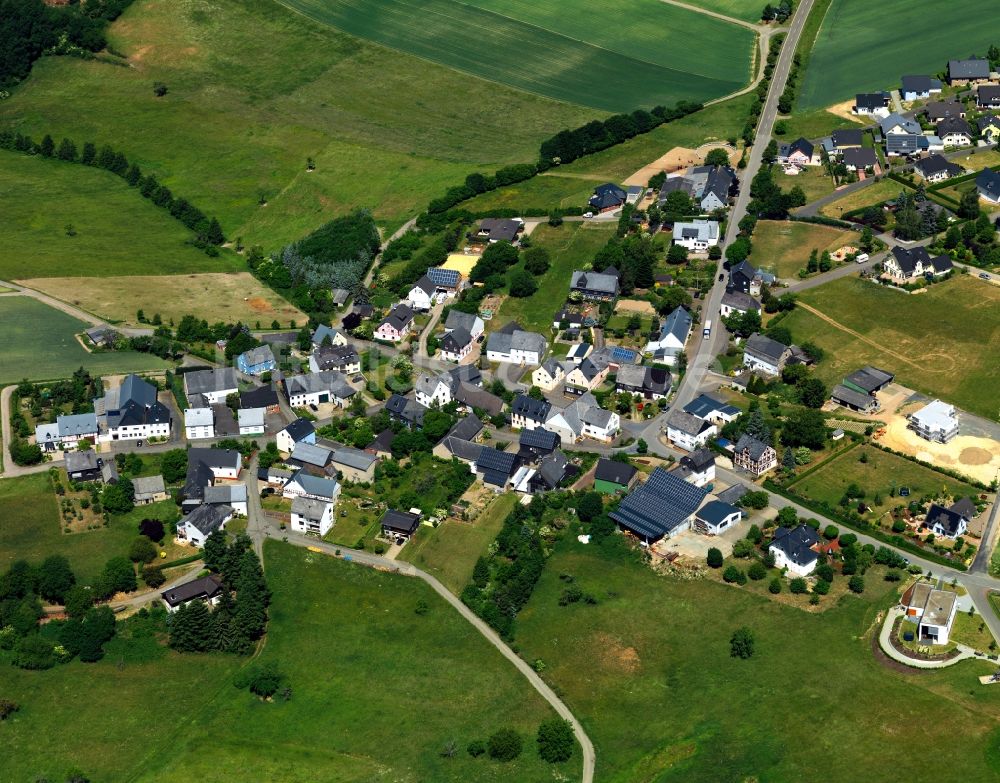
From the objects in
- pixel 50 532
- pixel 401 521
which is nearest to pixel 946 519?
pixel 401 521

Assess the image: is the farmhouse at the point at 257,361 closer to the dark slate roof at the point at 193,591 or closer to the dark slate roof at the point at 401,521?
the dark slate roof at the point at 401,521

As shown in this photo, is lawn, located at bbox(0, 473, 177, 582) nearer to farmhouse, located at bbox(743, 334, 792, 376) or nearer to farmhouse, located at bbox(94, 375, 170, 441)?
farmhouse, located at bbox(94, 375, 170, 441)

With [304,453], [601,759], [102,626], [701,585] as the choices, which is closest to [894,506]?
[701,585]

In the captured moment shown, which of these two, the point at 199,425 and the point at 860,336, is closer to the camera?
the point at 199,425

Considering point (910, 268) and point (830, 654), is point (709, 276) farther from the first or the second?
point (830, 654)

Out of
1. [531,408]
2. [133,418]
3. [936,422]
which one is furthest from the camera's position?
[133,418]

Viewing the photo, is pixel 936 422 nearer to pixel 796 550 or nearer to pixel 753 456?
pixel 753 456
